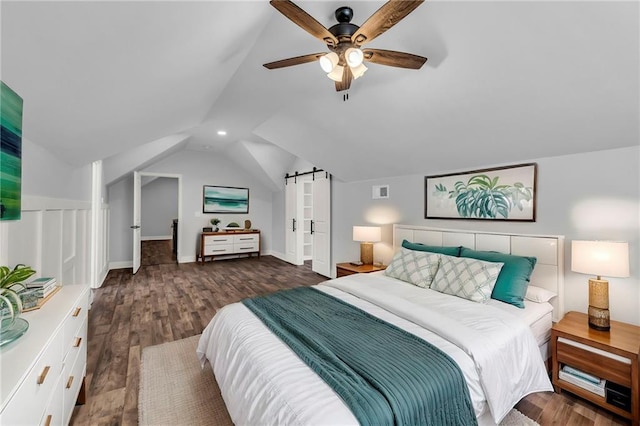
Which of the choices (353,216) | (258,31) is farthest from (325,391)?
(353,216)

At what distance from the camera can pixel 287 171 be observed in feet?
22.0

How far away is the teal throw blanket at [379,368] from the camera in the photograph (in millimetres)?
1134

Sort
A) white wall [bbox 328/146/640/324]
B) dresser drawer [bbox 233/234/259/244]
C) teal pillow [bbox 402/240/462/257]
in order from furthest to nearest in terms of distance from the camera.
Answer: dresser drawer [bbox 233/234/259/244] → teal pillow [bbox 402/240/462/257] → white wall [bbox 328/146/640/324]

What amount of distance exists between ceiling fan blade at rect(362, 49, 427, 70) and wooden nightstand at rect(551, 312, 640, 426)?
2.16m

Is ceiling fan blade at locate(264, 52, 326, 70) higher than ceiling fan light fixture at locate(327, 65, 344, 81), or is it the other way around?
ceiling fan blade at locate(264, 52, 326, 70)

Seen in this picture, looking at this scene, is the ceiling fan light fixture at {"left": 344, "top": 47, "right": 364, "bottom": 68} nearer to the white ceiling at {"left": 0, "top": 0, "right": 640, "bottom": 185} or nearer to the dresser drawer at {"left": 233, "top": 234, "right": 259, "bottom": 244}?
the white ceiling at {"left": 0, "top": 0, "right": 640, "bottom": 185}

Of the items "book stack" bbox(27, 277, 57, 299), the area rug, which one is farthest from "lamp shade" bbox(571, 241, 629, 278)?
"book stack" bbox(27, 277, 57, 299)

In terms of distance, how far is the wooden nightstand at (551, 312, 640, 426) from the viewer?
1.66 meters

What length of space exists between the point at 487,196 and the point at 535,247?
0.67 meters

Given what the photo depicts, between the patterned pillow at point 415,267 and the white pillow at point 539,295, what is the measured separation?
2.47 feet

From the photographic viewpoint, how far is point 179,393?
6.32ft

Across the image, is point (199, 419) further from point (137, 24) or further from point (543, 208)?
point (543, 208)

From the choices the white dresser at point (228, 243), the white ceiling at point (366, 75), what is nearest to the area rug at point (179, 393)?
the white ceiling at point (366, 75)

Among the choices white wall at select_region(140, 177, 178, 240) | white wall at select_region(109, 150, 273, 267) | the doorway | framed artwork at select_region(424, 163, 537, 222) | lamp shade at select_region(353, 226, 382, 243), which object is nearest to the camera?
framed artwork at select_region(424, 163, 537, 222)
